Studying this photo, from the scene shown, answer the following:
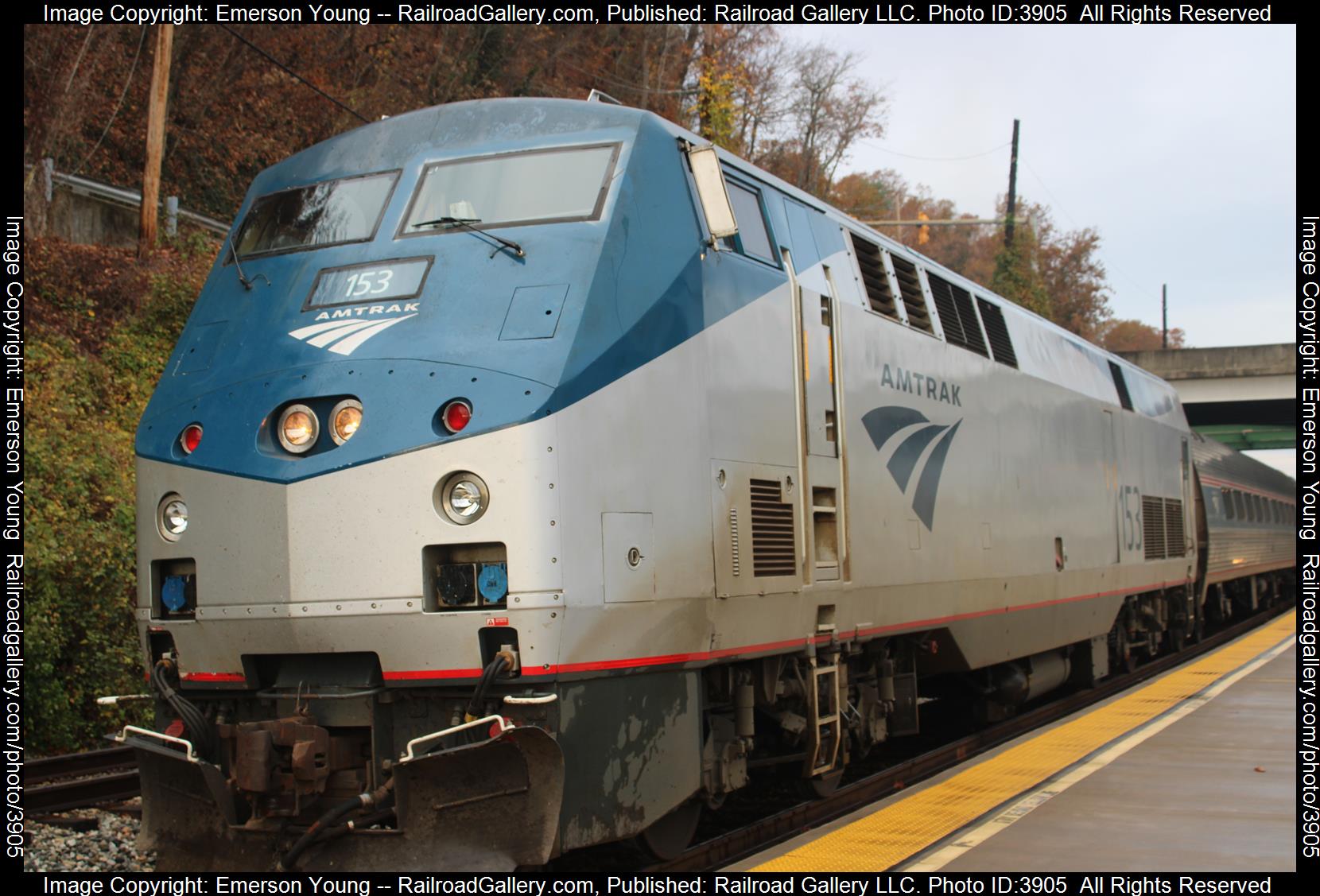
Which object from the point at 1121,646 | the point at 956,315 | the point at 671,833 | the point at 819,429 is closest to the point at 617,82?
the point at 1121,646

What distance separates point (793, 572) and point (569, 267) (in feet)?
7.21

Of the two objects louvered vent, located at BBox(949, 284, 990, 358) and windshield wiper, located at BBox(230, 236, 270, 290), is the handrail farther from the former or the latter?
louvered vent, located at BBox(949, 284, 990, 358)

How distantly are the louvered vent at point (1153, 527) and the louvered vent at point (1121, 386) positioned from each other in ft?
3.72

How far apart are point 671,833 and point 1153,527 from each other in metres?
10.7

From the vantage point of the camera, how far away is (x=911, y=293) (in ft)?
31.4

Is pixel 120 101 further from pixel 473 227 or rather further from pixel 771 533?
pixel 771 533

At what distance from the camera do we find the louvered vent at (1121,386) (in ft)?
49.2

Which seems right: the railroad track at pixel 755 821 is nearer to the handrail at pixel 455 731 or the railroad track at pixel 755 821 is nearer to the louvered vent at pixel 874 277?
the handrail at pixel 455 731

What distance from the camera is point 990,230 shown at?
72.9 meters

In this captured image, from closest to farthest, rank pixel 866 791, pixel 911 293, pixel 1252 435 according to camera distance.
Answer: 1. pixel 866 791
2. pixel 911 293
3. pixel 1252 435

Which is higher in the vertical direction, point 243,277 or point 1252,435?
point 1252,435

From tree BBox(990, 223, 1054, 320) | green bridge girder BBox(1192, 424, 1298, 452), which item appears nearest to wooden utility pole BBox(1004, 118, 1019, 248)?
tree BBox(990, 223, 1054, 320)

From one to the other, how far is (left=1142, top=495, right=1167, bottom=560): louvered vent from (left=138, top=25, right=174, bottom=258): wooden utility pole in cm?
1510

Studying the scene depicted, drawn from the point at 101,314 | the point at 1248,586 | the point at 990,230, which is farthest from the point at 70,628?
the point at 990,230
